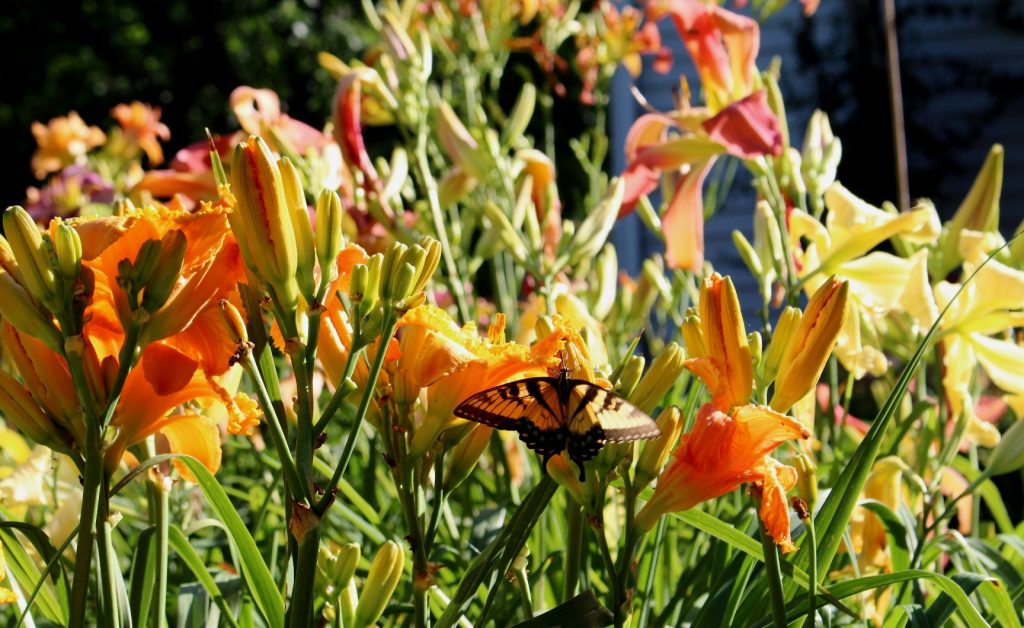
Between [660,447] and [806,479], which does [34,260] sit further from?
[806,479]

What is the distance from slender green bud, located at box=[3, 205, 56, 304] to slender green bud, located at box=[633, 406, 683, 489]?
357mm

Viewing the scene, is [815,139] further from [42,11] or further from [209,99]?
[42,11]

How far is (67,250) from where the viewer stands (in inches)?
22.6

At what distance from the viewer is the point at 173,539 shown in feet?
2.47

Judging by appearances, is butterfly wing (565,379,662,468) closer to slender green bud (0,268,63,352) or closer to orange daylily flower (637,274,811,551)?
orange daylily flower (637,274,811,551)

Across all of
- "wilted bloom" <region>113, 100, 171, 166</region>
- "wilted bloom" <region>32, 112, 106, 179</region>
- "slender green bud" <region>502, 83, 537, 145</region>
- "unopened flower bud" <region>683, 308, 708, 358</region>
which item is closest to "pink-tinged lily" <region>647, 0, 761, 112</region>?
"slender green bud" <region>502, 83, 537, 145</region>

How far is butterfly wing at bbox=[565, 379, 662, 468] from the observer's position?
584mm

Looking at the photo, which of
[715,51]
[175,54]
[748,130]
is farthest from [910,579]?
[175,54]

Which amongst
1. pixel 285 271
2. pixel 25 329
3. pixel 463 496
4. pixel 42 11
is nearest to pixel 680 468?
pixel 285 271

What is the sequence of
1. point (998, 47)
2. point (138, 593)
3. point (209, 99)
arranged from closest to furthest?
point (138, 593), point (998, 47), point (209, 99)

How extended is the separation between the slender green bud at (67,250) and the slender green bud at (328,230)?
0.13 metres

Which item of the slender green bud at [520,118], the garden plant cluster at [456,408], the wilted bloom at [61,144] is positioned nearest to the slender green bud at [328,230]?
the garden plant cluster at [456,408]

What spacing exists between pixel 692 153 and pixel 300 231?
0.80 metres

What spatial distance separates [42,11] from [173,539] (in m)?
9.44
